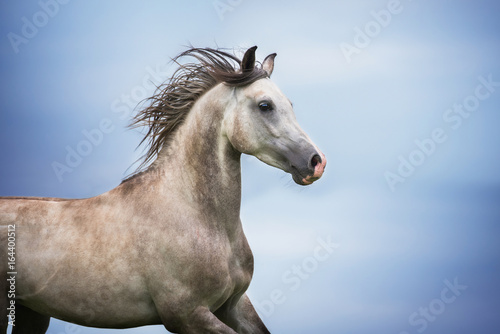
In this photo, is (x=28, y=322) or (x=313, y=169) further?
(x=28, y=322)

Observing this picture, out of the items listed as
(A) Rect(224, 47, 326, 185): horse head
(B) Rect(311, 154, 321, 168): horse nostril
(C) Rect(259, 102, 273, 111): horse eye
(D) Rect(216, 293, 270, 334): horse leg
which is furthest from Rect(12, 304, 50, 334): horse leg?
(B) Rect(311, 154, 321, 168): horse nostril

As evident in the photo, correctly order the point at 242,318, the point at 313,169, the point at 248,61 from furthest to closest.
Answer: the point at 242,318, the point at 248,61, the point at 313,169

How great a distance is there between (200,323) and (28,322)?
2118mm

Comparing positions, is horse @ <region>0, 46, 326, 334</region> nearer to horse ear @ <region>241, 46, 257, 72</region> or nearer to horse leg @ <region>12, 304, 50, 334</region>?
horse ear @ <region>241, 46, 257, 72</region>

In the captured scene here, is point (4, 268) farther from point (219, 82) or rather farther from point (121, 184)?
point (219, 82)

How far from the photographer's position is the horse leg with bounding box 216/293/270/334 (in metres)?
6.42

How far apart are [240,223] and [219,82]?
4.29ft

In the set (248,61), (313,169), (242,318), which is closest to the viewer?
(313,169)

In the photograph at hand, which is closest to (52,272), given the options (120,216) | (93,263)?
(93,263)

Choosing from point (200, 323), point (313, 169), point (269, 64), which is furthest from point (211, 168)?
point (200, 323)

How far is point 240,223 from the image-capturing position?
6.36m

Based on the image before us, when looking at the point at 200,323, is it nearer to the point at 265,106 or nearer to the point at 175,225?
the point at 175,225

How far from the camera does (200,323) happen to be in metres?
5.86

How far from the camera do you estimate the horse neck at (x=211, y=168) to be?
6.12m
